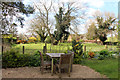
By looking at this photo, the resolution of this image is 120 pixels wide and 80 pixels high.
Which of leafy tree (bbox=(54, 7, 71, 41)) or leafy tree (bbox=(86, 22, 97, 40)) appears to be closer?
leafy tree (bbox=(54, 7, 71, 41))

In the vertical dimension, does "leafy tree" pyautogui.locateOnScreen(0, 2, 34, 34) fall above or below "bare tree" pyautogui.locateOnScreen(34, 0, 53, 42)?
below

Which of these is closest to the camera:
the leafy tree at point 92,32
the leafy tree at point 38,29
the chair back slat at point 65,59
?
the chair back slat at point 65,59

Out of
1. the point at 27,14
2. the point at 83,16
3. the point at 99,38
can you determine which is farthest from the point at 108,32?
the point at 27,14

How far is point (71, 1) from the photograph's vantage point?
33.4 feet

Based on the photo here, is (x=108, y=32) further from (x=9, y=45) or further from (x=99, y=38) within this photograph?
(x=9, y=45)

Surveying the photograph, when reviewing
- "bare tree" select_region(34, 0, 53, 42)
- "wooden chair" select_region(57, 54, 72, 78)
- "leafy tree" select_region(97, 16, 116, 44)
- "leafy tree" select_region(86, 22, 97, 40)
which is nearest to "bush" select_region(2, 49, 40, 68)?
"wooden chair" select_region(57, 54, 72, 78)

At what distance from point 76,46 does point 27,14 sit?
240 cm

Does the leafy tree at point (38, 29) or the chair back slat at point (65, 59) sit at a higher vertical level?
the leafy tree at point (38, 29)

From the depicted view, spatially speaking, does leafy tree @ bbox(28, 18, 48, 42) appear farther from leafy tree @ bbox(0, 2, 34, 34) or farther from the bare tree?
leafy tree @ bbox(0, 2, 34, 34)

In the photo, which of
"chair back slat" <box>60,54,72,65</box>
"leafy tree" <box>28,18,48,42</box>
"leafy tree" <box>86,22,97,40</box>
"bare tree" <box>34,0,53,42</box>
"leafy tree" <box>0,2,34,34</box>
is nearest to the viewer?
"chair back slat" <box>60,54,72,65</box>

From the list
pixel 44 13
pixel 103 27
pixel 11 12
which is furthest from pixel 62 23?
pixel 11 12

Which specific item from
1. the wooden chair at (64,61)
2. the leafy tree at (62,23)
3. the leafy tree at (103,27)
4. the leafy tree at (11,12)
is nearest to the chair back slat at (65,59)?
the wooden chair at (64,61)

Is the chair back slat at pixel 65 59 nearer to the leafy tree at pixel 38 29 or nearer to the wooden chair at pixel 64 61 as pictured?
the wooden chair at pixel 64 61

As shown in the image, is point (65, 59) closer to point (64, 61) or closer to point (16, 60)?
point (64, 61)
